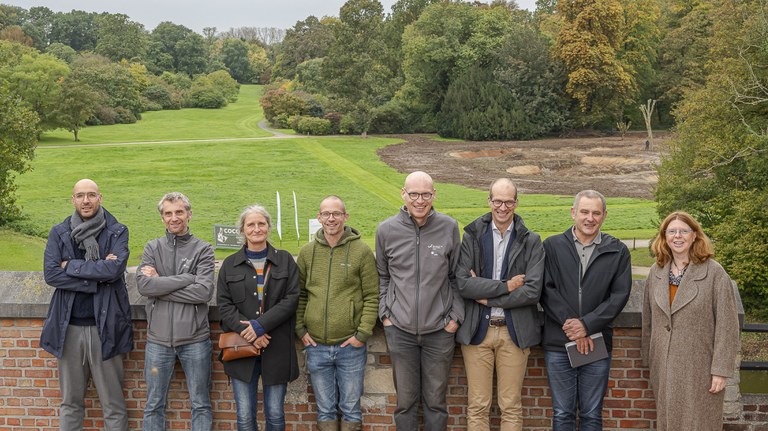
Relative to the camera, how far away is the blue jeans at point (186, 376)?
16.4ft

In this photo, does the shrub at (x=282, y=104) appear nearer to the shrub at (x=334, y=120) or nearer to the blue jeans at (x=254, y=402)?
the shrub at (x=334, y=120)

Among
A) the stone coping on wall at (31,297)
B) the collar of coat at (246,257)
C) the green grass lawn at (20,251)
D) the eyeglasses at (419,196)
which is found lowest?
the green grass lawn at (20,251)

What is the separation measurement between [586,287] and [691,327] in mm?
642

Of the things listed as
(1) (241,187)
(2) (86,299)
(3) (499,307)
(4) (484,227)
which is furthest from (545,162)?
(2) (86,299)

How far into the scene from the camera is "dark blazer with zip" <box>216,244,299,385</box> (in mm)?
4844

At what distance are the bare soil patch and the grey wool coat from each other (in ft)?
102

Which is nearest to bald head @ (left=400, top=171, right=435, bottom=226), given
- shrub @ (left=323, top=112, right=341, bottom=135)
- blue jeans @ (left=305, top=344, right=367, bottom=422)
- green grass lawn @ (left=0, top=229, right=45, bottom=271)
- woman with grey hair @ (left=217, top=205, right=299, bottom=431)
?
woman with grey hair @ (left=217, top=205, right=299, bottom=431)

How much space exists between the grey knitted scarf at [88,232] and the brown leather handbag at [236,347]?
1.01 metres

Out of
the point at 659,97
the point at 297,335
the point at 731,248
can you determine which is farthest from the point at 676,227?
the point at 659,97

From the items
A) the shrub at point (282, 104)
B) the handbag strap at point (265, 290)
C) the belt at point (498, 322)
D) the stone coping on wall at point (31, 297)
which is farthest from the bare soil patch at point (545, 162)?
the handbag strap at point (265, 290)

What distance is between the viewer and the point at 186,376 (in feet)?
16.7

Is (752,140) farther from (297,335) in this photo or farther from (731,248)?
(297,335)

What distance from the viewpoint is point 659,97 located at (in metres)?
57.7

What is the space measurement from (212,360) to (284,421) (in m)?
0.72
